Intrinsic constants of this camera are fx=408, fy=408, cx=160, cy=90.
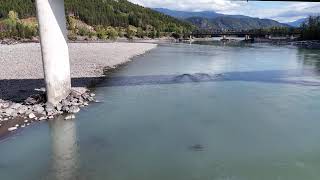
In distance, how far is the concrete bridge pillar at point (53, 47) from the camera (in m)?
20.6

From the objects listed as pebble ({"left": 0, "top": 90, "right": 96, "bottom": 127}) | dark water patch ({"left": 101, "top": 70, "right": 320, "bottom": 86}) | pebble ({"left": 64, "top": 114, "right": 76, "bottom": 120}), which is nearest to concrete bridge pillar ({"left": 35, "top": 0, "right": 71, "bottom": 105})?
pebble ({"left": 0, "top": 90, "right": 96, "bottom": 127})

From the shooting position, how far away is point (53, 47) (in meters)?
21.2

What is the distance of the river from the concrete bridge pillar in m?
2.07

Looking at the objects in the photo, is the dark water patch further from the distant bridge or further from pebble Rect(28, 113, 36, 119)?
the distant bridge

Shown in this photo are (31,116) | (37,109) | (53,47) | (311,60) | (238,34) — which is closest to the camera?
(31,116)

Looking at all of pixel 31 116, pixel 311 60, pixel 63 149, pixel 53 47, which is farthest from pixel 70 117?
pixel 311 60

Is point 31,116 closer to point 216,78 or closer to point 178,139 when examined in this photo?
point 178,139

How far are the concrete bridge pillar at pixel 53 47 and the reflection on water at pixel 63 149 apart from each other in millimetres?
2825

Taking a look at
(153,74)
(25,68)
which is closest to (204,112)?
(153,74)

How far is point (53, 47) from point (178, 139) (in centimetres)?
911

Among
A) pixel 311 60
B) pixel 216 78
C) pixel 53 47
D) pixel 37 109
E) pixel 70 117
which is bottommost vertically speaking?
pixel 311 60

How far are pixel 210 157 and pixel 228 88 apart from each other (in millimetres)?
15377

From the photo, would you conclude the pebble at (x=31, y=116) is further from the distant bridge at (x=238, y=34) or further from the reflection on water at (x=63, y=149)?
the distant bridge at (x=238, y=34)

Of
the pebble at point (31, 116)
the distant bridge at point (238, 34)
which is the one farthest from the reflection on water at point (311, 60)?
the distant bridge at point (238, 34)
